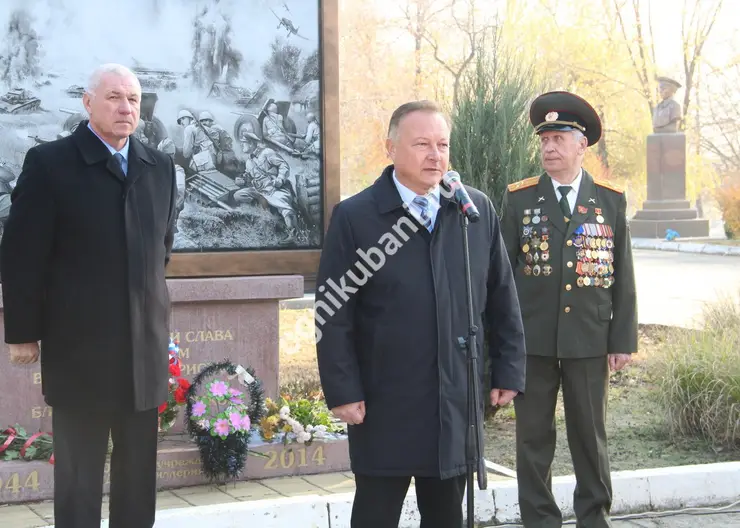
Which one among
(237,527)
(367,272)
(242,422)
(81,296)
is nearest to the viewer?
(367,272)

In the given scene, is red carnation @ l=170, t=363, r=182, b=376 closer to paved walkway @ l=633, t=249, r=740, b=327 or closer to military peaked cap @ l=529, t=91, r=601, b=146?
military peaked cap @ l=529, t=91, r=601, b=146

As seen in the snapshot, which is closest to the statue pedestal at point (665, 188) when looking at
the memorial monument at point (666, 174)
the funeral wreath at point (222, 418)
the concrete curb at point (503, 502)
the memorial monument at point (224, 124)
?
the memorial monument at point (666, 174)

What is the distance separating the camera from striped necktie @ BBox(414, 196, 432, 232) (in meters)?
3.50

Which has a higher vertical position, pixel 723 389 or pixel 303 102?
pixel 303 102

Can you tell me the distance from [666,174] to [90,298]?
1268 inches

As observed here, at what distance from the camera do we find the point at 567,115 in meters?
4.85

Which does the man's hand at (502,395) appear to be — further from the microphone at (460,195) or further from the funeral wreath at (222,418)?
the funeral wreath at (222,418)

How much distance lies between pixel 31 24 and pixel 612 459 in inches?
198

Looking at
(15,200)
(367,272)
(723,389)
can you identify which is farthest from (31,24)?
(723,389)

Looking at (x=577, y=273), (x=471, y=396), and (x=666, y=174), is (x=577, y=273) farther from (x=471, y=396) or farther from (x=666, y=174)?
(x=666, y=174)

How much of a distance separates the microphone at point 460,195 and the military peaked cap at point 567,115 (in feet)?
4.72

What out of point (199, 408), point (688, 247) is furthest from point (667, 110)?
point (199, 408)

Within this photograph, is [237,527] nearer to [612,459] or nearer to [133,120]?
[133,120]

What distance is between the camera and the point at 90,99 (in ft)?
12.9
